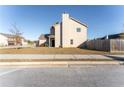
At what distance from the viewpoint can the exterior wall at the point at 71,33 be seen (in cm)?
3750

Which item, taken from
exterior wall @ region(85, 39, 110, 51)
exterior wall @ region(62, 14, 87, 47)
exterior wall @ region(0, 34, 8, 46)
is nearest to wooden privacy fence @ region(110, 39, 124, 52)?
exterior wall @ region(85, 39, 110, 51)

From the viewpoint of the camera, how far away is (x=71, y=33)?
37719mm

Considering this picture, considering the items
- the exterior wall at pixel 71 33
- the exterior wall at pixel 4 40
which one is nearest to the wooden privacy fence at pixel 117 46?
the exterior wall at pixel 71 33

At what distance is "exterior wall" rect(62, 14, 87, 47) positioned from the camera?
3750 cm

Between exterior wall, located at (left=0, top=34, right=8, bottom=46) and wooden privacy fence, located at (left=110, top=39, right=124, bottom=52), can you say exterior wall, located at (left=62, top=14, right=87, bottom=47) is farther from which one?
exterior wall, located at (left=0, top=34, right=8, bottom=46)

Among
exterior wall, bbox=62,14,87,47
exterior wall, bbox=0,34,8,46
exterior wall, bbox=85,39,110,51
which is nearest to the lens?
exterior wall, bbox=85,39,110,51

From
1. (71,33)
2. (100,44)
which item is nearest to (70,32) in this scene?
(71,33)

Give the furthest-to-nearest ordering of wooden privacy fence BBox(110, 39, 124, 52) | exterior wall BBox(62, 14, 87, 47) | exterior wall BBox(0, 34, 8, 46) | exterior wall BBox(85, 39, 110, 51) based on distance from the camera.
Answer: exterior wall BBox(0, 34, 8, 46) → exterior wall BBox(62, 14, 87, 47) → exterior wall BBox(85, 39, 110, 51) → wooden privacy fence BBox(110, 39, 124, 52)

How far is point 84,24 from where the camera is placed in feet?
126

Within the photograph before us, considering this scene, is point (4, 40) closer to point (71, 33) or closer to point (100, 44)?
point (71, 33)

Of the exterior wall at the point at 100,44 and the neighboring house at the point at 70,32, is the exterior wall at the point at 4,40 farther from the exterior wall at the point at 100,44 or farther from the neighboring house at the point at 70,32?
the exterior wall at the point at 100,44
